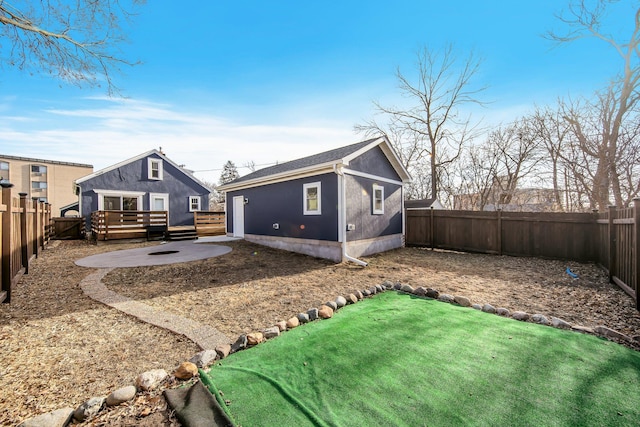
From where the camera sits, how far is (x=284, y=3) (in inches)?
309

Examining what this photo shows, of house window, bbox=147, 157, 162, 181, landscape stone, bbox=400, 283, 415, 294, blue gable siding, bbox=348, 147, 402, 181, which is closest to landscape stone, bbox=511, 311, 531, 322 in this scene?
landscape stone, bbox=400, 283, 415, 294

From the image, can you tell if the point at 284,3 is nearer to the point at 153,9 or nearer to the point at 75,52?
the point at 153,9

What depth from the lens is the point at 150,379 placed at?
7.23ft

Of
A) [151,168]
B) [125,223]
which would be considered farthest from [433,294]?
[151,168]

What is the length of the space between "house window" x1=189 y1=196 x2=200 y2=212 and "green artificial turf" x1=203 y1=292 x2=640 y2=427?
55.5 ft

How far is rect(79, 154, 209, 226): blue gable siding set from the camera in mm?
14367

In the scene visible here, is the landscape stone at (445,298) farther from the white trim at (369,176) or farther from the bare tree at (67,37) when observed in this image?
the bare tree at (67,37)

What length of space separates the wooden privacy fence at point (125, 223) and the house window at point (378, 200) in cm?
1089

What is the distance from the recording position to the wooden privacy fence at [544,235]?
15.1 ft

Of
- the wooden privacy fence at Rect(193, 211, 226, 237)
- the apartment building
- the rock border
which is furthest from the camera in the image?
the apartment building

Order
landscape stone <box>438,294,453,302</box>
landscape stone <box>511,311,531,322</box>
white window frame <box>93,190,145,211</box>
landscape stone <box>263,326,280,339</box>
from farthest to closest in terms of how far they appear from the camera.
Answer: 1. white window frame <box>93,190,145,211</box>
2. landscape stone <box>438,294,453,302</box>
3. landscape stone <box>511,311,531,322</box>
4. landscape stone <box>263,326,280,339</box>

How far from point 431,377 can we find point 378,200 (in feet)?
26.5

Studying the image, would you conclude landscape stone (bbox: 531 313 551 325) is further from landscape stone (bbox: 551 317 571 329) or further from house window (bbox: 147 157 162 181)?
house window (bbox: 147 157 162 181)

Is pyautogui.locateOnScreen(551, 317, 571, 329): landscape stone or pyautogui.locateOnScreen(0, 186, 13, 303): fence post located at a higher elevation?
pyautogui.locateOnScreen(0, 186, 13, 303): fence post
